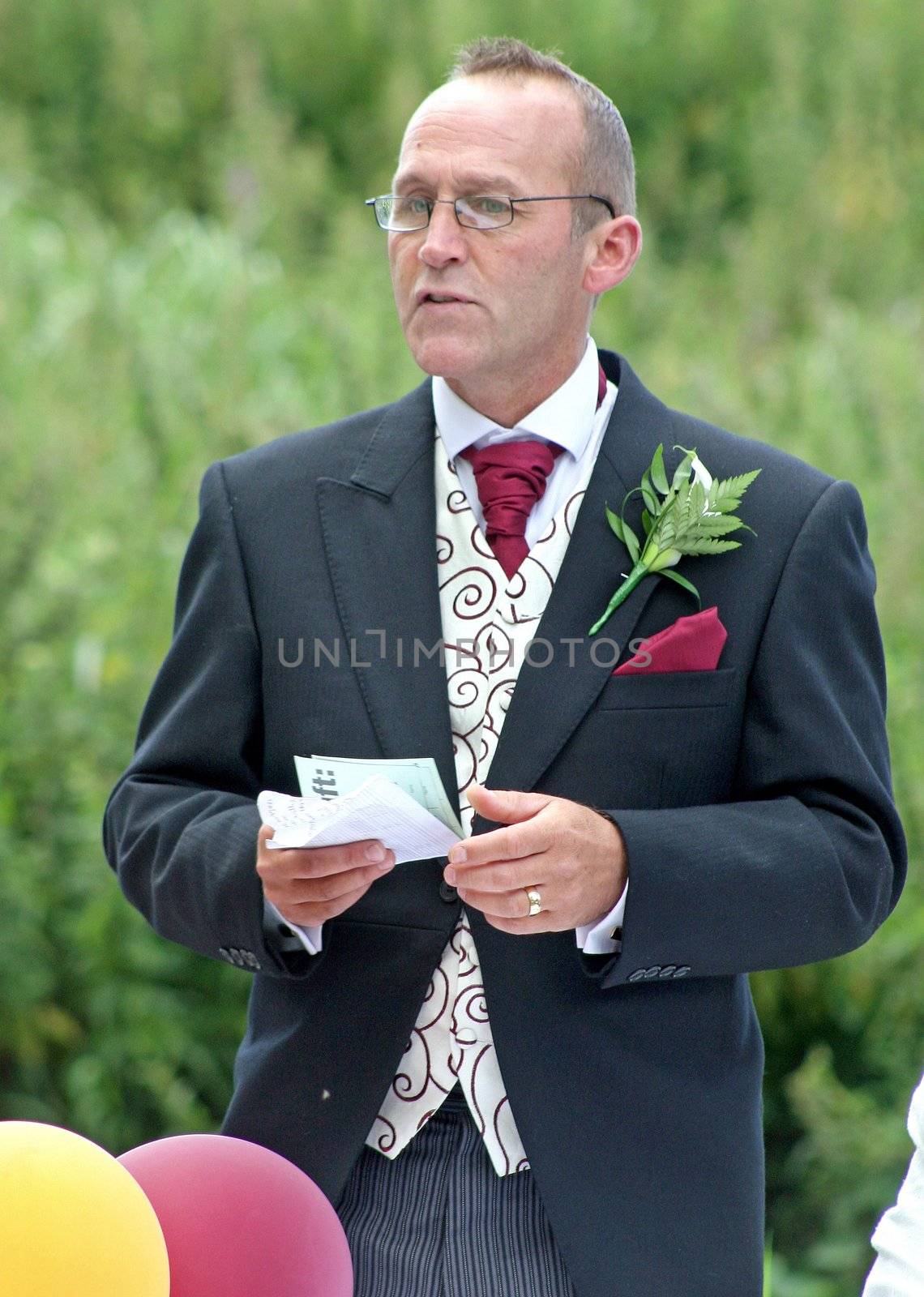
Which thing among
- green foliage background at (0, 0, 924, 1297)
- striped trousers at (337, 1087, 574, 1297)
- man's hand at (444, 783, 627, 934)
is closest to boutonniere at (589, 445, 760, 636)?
man's hand at (444, 783, 627, 934)

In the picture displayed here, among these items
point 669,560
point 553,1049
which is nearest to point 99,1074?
point 553,1049

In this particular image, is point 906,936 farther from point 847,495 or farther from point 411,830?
point 411,830

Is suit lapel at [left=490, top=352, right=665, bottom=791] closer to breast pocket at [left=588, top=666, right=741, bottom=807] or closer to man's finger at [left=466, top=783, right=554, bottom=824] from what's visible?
breast pocket at [left=588, top=666, right=741, bottom=807]

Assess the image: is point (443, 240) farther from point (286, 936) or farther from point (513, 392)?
point (286, 936)

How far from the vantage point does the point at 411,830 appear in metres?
1.47

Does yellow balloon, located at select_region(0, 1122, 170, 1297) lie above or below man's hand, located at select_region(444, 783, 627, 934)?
below

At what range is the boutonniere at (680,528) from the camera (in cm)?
170

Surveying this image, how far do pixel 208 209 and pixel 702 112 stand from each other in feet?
7.81

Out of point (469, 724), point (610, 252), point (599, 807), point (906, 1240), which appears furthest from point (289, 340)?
point (906, 1240)

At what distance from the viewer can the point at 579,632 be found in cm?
171

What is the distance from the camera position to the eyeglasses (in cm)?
174

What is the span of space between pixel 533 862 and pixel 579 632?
0.33m

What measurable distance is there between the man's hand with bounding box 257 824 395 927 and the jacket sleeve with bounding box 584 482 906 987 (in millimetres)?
254

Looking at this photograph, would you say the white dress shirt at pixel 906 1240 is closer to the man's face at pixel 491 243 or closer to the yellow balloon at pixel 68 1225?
the yellow balloon at pixel 68 1225
